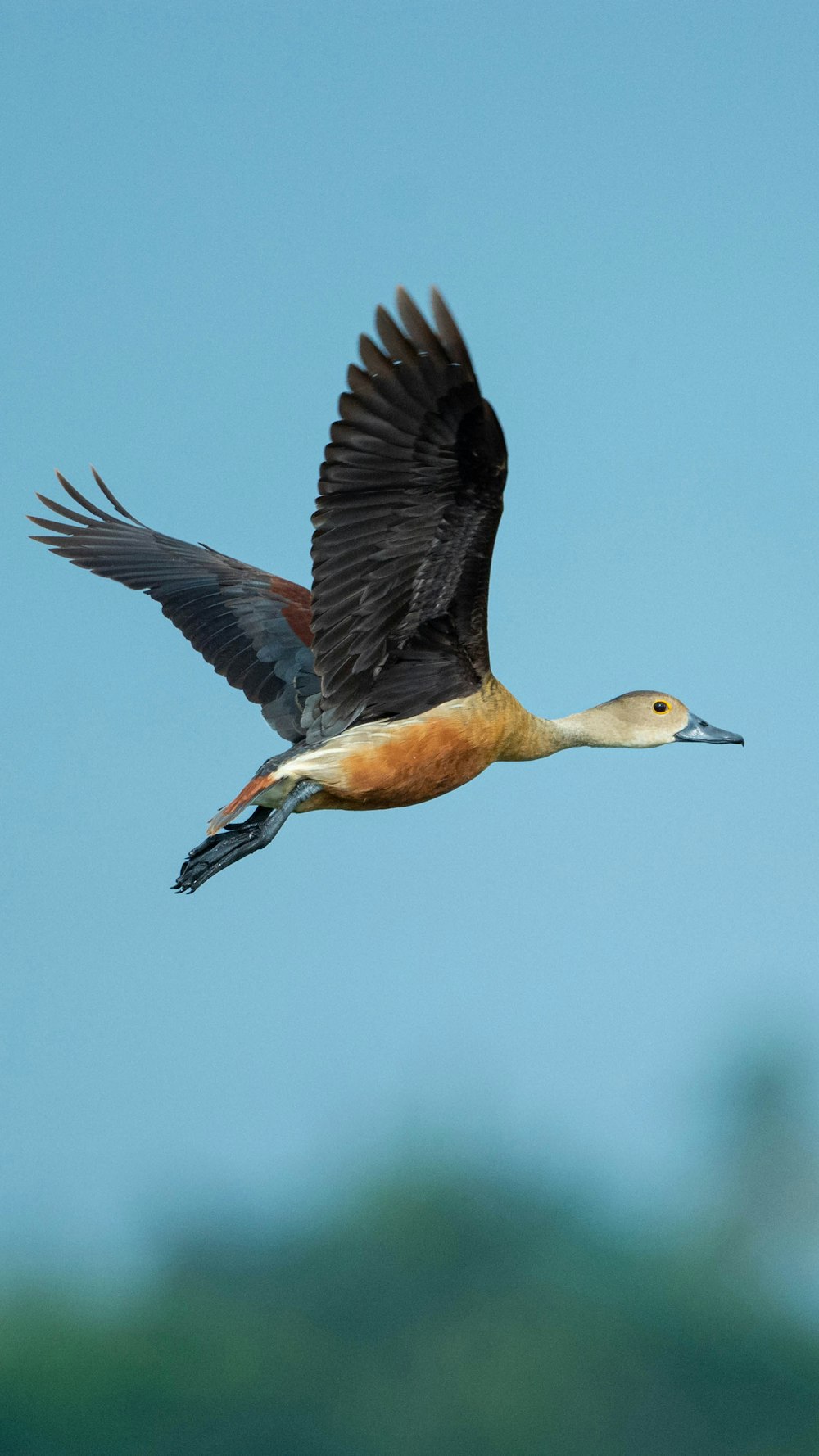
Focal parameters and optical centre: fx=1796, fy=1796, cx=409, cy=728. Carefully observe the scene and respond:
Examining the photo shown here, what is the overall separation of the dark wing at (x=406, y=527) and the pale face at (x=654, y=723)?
43.9 inches

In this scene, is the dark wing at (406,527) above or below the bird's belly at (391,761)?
above

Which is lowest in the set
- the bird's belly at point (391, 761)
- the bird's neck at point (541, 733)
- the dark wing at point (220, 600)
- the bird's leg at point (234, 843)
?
the bird's leg at point (234, 843)

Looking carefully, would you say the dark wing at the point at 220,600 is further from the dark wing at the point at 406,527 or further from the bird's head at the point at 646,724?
the bird's head at the point at 646,724

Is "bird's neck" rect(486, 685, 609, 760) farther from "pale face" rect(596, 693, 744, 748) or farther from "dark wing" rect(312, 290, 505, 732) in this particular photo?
Answer: "dark wing" rect(312, 290, 505, 732)

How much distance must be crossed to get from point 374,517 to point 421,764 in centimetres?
99

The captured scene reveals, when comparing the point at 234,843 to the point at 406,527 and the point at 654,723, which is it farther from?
the point at 654,723

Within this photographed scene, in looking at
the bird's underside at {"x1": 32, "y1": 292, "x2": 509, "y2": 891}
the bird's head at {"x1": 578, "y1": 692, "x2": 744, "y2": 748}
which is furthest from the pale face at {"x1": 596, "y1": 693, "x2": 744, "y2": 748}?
the bird's underside at {"x1": 32, "y1": 292, "x2": 509, "y2": 891}

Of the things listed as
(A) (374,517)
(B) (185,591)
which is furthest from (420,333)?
(B) (185,591)

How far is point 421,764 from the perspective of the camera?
591 centimetres

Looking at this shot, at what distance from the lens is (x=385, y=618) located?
18.5 ft

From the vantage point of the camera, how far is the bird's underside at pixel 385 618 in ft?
16.3

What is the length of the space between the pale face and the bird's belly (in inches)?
41.3

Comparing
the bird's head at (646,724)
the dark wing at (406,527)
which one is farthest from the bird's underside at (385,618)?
the bird's head at (646,724)

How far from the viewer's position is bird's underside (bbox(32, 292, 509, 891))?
196 inches
